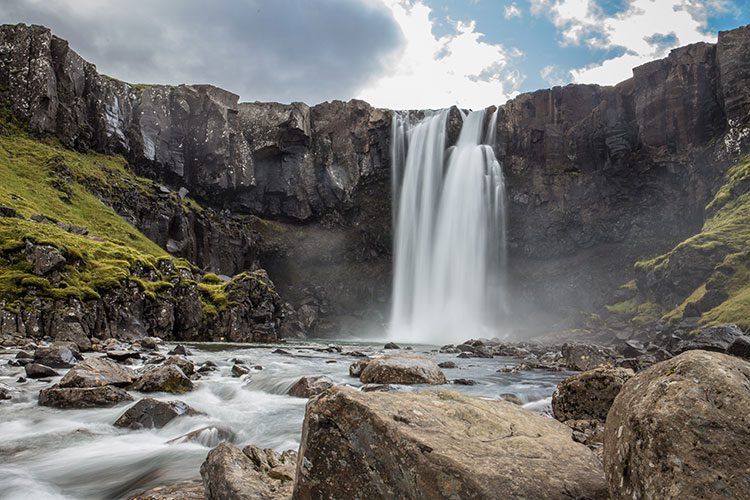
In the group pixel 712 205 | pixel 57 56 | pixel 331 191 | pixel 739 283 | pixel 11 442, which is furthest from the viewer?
pixel 331 191

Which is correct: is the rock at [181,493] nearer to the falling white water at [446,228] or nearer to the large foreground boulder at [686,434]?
the large foreground boulder at [686,434]

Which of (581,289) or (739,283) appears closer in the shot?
(739,283)

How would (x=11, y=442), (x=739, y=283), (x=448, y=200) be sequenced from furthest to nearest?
(x=448, y=200) < (x=739, y=283) < (x=11, y=442)

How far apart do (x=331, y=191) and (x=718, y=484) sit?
84321 mm

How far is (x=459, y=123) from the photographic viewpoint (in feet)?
276

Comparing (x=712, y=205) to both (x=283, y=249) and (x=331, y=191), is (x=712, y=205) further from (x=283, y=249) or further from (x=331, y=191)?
(x=283, y=249)

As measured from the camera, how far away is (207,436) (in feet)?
35.0

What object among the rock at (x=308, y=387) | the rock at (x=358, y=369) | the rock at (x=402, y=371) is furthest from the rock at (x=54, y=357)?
the rock at (x=402, y=371)

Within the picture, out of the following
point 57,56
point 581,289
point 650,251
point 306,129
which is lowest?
point 581,289

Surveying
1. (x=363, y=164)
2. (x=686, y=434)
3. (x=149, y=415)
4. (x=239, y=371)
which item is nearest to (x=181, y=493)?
(x=149, y=415)

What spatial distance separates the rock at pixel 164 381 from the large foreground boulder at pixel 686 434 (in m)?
14.2

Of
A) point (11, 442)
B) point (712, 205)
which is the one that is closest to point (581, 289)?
point (712, 205)

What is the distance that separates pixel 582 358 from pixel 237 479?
85.5 ft

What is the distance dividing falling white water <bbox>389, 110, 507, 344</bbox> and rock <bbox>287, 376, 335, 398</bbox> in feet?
192
